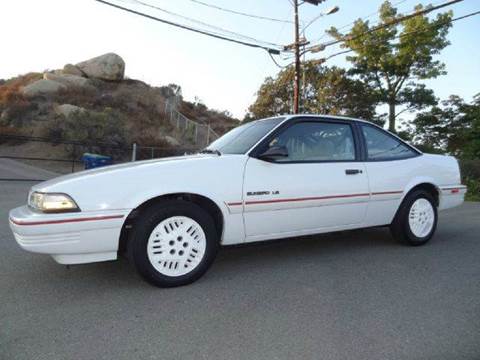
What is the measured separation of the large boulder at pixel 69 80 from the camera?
23.5 meters

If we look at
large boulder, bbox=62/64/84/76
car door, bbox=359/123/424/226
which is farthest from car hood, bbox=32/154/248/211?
large boulder, bbox=62/64/84/76

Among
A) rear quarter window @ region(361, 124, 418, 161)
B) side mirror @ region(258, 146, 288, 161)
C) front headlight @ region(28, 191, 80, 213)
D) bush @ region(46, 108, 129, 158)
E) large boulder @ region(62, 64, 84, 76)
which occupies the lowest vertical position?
front headlight @ region(28, 191, 80, 213)

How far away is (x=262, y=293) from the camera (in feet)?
9.47

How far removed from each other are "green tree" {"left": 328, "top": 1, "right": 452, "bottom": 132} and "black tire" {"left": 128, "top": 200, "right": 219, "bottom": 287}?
26838 mm

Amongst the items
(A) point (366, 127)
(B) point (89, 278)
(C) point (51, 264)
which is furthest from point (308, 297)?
(C) point (51, 264)

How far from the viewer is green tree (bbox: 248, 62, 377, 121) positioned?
25.3m

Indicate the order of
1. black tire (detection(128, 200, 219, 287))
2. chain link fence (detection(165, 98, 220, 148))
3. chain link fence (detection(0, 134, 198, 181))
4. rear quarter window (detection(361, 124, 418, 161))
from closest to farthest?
1. black tire (detection(128, 200, 219, 287))
2. rear quarter window (detection(361, 124, 418, 161))
3. chain link fence (detection(0, 134, 198, 181))
4. chain link fence (detection(165, 98, 220, 148))

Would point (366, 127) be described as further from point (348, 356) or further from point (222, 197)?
point (348, 356)

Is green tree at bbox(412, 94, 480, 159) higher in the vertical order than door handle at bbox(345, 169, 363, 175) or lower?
higher

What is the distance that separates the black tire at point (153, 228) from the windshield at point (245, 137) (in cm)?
79

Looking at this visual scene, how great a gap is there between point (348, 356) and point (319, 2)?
1834cm

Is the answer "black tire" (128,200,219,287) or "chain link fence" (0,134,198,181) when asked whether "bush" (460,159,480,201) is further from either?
"black tire" (128,200,219,287)

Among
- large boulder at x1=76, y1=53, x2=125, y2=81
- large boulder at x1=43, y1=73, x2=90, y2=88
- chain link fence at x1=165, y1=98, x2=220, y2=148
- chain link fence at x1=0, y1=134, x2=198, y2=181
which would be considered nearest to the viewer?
chain link fence at x1=0, y1=134, x2=198, y2=181

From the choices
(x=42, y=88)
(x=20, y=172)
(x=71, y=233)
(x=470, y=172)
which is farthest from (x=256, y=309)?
(x=42, y=88)
